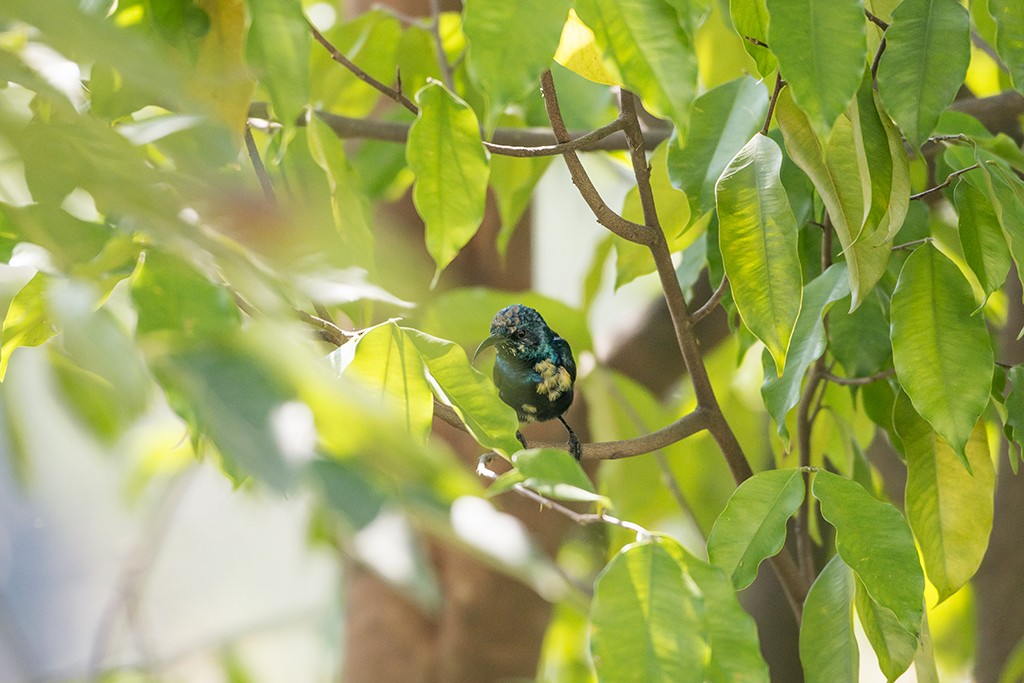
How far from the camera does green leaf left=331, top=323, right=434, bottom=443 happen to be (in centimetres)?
54

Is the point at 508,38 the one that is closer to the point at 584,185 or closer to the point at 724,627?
the point at 584,185

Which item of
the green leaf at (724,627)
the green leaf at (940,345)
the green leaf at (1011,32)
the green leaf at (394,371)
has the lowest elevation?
the green leaf at (724,627)

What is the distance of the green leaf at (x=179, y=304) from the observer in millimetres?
399

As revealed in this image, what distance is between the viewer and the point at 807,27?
499mm

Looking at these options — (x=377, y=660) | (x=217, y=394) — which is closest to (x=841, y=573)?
(x=217, y=394)

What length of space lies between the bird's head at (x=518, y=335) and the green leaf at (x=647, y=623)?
38 centimetres

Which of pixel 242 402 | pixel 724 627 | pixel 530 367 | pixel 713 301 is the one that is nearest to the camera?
pixel 242 402

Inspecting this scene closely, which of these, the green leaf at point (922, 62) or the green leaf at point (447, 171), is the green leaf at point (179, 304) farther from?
the green leaf at point (922, 62)

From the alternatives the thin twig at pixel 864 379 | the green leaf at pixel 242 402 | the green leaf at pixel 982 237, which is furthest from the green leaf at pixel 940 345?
the green leaf at pixel 242 402

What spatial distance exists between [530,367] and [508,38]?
1.39 feet

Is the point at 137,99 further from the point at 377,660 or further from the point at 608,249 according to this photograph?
the point at 377,660

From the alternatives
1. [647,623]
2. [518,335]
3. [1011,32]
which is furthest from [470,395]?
[1011,32]

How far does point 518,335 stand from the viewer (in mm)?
867

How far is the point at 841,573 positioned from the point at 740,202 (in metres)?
0.27
